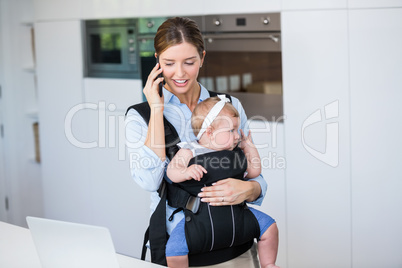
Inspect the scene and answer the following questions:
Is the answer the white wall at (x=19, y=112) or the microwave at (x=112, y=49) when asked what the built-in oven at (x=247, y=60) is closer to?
the microwave at (x=112, y=49)

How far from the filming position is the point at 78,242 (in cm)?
155

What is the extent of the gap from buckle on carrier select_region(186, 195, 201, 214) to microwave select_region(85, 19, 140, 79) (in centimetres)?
192

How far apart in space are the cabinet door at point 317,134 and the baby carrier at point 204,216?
1.14 m

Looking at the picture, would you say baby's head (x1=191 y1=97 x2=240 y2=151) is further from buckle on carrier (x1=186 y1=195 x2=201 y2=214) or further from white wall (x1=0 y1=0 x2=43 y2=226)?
white wall (x1=0 y1=0 x2=43 y2=226)

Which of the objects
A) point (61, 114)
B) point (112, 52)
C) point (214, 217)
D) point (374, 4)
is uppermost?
point (374, 4)

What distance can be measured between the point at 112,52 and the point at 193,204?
2172 mm

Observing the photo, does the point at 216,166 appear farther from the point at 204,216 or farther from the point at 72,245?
the point at 72,245

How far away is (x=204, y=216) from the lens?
1.95 meters

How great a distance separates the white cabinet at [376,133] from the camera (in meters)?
2.86

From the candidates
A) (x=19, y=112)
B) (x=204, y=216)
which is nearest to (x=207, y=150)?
Result: (x=204, y=216)

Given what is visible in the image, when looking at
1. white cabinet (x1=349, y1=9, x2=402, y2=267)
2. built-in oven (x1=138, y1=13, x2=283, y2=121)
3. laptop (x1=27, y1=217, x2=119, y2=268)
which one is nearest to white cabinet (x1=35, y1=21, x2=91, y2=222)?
built-in oven (x1=138, y1=13, x2=283, y2=121)

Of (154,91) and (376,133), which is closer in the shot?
(154,91)

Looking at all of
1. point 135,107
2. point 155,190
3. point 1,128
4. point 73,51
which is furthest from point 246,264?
point 1,128

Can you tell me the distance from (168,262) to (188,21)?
0.79m
